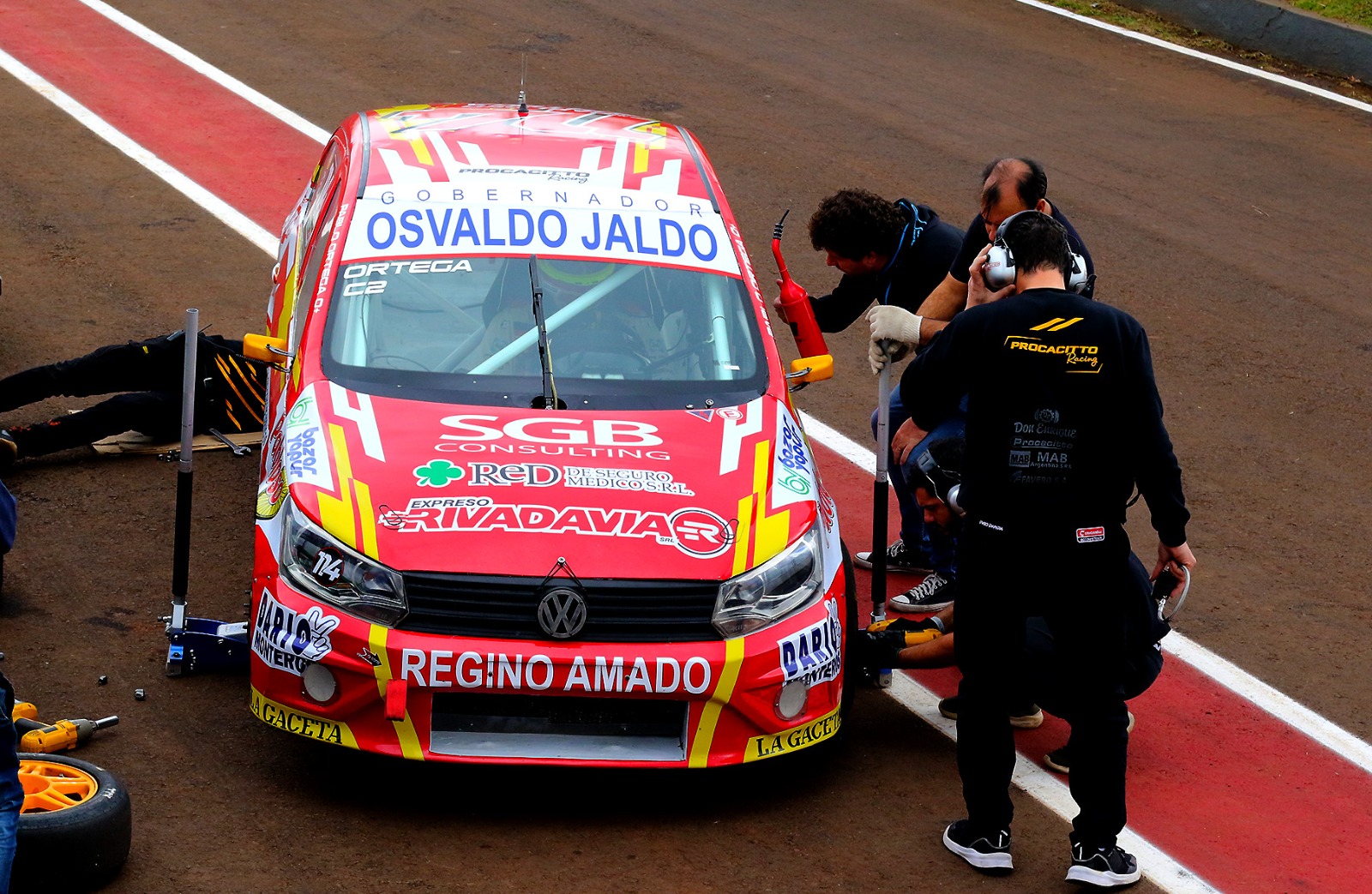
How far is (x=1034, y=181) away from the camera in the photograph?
6.93 metres

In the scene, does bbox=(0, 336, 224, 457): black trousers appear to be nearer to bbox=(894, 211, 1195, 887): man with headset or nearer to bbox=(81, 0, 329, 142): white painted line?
bbox=(894, 211, 1195, 887): man with headset

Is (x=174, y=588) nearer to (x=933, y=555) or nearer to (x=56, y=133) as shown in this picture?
(x=933, y=555)

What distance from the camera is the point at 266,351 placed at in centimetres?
674

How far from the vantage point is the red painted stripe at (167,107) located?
12586 mm

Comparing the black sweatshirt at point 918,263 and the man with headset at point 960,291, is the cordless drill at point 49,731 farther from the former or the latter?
the black sweatshirt at point 918,263

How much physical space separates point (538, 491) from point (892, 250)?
236 centimetres

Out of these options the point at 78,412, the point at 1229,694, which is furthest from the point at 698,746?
the point at 78,412

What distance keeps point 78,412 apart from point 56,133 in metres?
5.65

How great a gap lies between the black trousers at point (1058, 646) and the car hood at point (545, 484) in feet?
2.47

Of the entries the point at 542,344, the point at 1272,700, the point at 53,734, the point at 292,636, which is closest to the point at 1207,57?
the point at 1272,700

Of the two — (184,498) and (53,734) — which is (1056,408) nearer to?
(184,498)

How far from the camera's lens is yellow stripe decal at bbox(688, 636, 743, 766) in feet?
18.5

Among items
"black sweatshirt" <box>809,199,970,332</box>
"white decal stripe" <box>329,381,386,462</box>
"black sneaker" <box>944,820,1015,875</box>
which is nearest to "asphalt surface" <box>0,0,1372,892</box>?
Result: "black sneaker" <box>944,820,1015,875</box>

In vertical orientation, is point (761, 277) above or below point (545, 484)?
below
